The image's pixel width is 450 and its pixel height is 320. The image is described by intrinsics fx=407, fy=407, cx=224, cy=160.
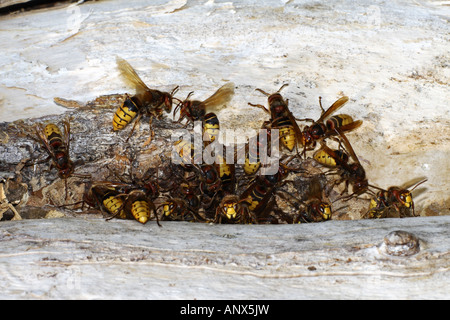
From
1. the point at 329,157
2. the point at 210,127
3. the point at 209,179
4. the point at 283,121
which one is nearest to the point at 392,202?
the point at 329,157

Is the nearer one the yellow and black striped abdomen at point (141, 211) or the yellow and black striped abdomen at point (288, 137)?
the yellow and black striped abdomen at point (141, 211)

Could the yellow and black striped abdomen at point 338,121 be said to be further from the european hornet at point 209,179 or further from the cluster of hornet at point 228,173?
the european hornet at point 209,179

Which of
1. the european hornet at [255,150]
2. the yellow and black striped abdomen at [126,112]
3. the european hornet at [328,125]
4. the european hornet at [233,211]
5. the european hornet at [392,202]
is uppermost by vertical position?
the yellow and black striped abdomen at [126,112]

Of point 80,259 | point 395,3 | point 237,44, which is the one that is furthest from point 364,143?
point 80,259

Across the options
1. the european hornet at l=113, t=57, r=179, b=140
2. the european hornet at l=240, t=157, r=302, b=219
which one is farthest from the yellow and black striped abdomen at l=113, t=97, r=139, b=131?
the european hornet at l=240, t=157, r=302, b=219

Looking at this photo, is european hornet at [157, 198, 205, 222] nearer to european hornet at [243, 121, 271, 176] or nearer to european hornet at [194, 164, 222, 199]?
european hornet at [194, 164, 222, 199]

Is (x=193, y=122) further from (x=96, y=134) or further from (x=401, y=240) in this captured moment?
(x=401, y=240)

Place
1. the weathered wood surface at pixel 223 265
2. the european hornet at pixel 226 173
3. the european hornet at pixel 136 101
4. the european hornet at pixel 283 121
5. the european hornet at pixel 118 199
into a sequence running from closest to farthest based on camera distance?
1. the weathered wood surface at pixel 223 265
2. the european hornet at pixel 118 199
3. the european hornet at pixel 136 101
4. the european hornet at pixel 283 121
5. the european hornet at pixel 226 173

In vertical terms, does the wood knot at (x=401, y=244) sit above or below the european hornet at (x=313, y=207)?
above

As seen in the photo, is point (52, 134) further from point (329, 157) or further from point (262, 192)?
point (329, 157)

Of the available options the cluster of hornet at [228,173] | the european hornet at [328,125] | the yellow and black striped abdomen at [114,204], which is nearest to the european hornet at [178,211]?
the cluster of hornet at [228,173]
